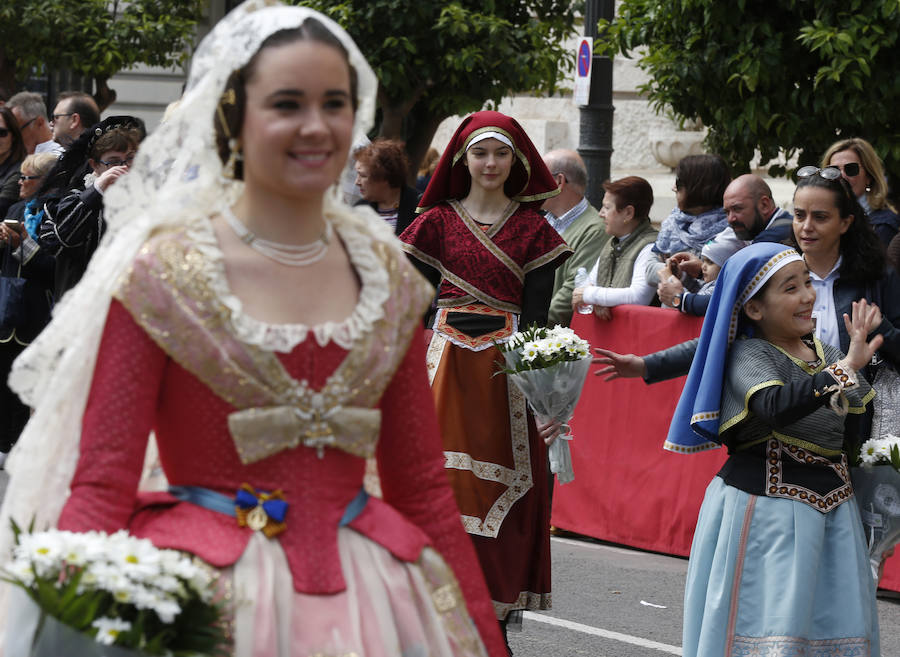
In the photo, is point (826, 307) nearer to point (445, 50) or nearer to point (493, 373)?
point (493, 373)

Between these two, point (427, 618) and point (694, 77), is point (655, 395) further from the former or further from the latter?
point (427, 618)

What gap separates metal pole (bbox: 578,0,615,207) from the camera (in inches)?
409

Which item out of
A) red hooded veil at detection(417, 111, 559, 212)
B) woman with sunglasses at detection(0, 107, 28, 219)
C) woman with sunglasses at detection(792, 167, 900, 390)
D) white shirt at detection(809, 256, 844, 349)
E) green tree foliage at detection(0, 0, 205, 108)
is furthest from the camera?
green tree foliage at detection(0, 0, 205, 108)

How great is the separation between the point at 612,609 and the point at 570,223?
2609mm

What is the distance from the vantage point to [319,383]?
263 cm

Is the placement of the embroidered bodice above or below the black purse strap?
above

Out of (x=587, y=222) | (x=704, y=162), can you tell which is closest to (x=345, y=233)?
(x=704, y=162)

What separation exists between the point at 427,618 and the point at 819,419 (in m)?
2.29

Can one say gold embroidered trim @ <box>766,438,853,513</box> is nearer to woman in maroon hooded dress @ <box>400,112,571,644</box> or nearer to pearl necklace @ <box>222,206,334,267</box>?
woman in maroon hooded dress @ <box>400,112,571,644</box>

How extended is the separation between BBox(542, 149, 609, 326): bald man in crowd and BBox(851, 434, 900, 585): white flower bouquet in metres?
3.48

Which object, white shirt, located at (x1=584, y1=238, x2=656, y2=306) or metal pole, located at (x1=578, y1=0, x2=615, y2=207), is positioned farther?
metal pole, located at (x1=578, y1=0, x2=615, y2=207)

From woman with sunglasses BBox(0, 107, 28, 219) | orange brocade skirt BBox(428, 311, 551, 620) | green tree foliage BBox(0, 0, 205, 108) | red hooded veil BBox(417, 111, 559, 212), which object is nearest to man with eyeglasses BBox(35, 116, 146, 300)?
red hooded veil BBox(417, 111, 559, 212)

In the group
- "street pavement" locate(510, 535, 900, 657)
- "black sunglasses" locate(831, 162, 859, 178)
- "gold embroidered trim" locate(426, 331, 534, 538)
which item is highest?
"black sunglasses" locate(831, 162, 859, 178)

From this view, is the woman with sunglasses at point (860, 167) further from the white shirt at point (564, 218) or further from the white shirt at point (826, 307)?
the white shirt at point (564, 218)
